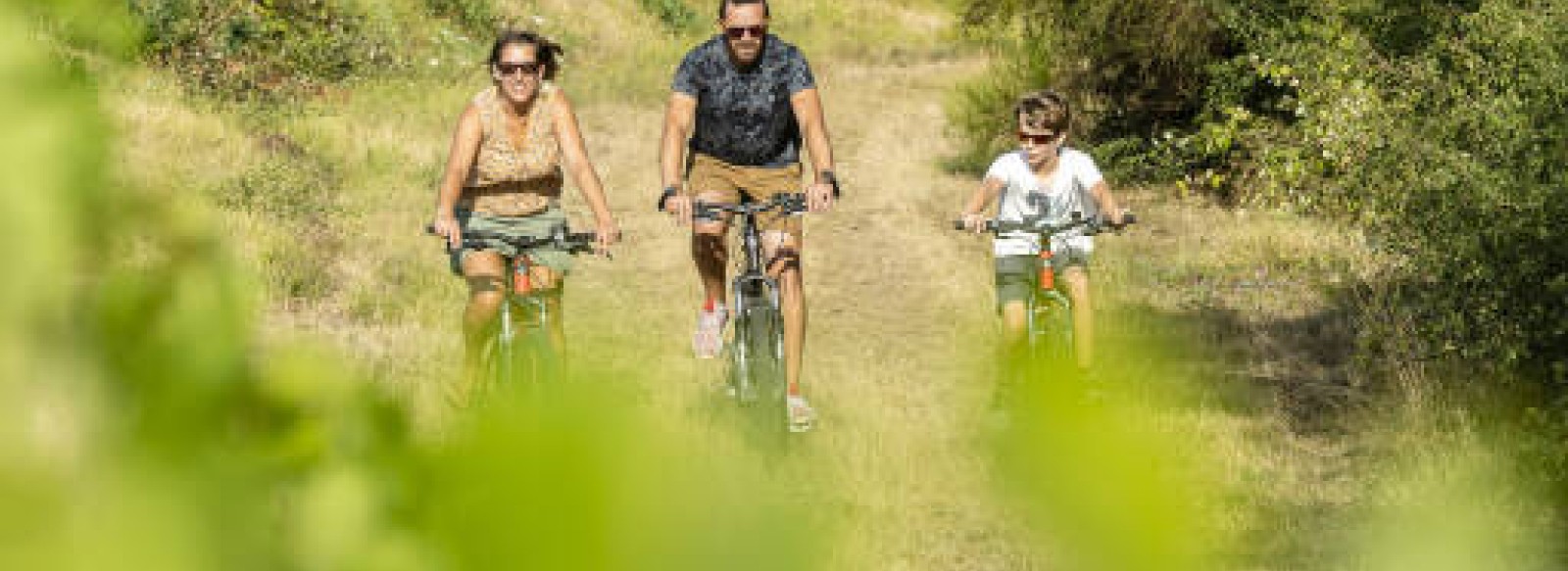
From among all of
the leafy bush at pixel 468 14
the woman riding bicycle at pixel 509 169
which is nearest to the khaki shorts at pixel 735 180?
the woman riding bicycle at pixel 509 169

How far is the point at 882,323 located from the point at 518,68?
21.7 ft

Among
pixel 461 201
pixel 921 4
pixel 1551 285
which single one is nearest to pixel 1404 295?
pixel 1551 285

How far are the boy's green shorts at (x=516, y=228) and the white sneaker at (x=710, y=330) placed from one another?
3.89 ft

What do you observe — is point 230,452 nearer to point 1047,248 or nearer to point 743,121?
point 743,121

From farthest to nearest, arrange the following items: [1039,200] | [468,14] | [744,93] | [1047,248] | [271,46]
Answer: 1. [468,14]
2. [271,46]
3. [1047,248]
4. [1039,200]
5. [744,93]

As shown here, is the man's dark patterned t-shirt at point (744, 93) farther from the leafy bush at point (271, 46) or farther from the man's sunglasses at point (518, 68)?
the leafy bush at point (271, 46)

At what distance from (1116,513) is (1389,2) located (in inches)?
526

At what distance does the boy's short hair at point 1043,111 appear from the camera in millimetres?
7863

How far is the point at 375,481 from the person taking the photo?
36 cm

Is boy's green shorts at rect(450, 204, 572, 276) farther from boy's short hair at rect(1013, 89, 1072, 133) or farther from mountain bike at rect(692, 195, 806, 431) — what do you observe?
boy's short hair at rect(1013, 89, 1072, 133)

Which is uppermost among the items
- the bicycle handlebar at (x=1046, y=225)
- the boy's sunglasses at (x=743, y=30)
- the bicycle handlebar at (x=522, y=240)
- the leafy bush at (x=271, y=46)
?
the leafy bush at (x=271, y=46)

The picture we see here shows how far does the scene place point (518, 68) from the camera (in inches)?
269

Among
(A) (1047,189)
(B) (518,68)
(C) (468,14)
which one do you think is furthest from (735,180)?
(C) (468,14)

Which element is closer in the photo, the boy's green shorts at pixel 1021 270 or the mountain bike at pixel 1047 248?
the mountain bike at pixel 1047 248
